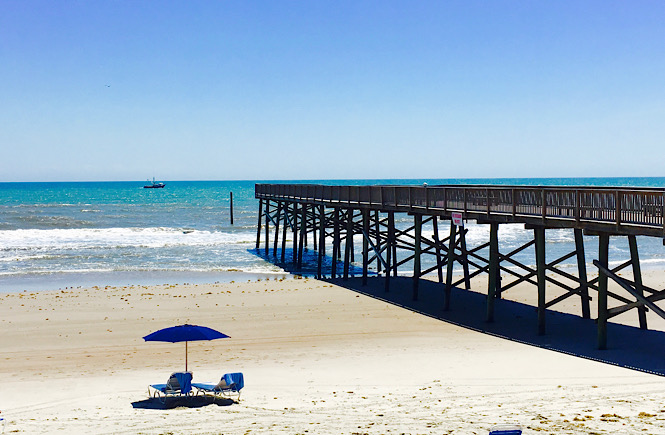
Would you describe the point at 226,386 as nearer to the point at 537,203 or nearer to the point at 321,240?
the point at 537,203

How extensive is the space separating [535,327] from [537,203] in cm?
333

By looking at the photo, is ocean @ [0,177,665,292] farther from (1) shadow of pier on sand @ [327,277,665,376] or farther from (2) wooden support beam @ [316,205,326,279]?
(1) shadow of pier on sand @ [327,277,665,376]

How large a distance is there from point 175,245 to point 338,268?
626 inches

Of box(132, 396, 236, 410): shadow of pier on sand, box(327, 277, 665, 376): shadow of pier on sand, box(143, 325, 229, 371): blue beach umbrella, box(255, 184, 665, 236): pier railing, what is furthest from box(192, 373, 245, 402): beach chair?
box(255, 184, 665, 236): pier railing

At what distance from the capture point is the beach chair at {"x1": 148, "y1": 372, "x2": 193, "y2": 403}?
12.5 metres

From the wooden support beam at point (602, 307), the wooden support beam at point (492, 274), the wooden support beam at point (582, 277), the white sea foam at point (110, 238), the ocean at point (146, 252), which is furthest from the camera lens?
the white sea foam at point (110, 238)

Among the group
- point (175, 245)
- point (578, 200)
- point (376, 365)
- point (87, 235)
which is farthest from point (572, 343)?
point (87, 235)

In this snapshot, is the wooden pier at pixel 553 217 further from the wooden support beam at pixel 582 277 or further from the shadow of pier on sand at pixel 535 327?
the shadow of pier on sand at pixel 535 327

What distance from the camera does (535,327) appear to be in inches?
746

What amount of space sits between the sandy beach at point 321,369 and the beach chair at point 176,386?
302 mm

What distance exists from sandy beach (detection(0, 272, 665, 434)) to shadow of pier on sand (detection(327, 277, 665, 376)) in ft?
0.33

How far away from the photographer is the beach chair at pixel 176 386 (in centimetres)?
1249

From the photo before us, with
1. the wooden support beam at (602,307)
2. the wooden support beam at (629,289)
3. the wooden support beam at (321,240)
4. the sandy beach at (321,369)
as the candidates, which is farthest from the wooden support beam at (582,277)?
the wooden support beam at (321,240)

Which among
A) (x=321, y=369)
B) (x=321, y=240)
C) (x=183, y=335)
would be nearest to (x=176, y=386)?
(x=183, y=335)
